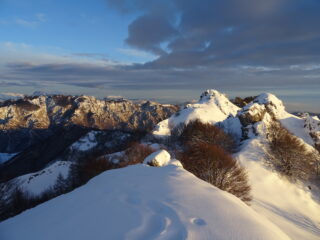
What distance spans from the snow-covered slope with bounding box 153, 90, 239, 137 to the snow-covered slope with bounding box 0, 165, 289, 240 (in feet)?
152

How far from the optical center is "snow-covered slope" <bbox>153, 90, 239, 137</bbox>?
6291 centimetres

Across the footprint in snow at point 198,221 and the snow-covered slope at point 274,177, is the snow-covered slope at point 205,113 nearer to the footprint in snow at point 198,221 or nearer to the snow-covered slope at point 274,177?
the snow-covered slope at point 274,177

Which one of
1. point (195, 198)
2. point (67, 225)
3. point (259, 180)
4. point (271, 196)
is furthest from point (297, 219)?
point (67, 225)

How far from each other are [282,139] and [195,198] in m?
35.9

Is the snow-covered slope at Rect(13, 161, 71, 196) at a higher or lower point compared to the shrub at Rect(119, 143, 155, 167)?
lower

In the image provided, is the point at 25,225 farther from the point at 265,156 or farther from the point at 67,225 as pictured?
the point at 265,156

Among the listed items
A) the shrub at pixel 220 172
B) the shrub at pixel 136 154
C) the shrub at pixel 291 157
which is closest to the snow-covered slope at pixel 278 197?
the shrub at pixel 291 157

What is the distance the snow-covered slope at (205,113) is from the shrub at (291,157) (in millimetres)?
21144

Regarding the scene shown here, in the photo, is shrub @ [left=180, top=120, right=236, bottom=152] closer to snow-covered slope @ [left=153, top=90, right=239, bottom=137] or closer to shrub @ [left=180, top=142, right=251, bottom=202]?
snow-covered slope @ [left=153, top=90, right=239, bottom=137]

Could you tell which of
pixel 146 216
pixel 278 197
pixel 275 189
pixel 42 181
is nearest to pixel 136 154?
pixel 275 189

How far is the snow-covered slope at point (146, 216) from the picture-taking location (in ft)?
27.5

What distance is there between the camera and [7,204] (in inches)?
1560

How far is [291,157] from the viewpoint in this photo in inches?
1506

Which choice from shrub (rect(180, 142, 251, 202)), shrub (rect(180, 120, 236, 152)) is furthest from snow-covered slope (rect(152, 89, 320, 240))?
shrub (rect(180, 120, 236, 152))
